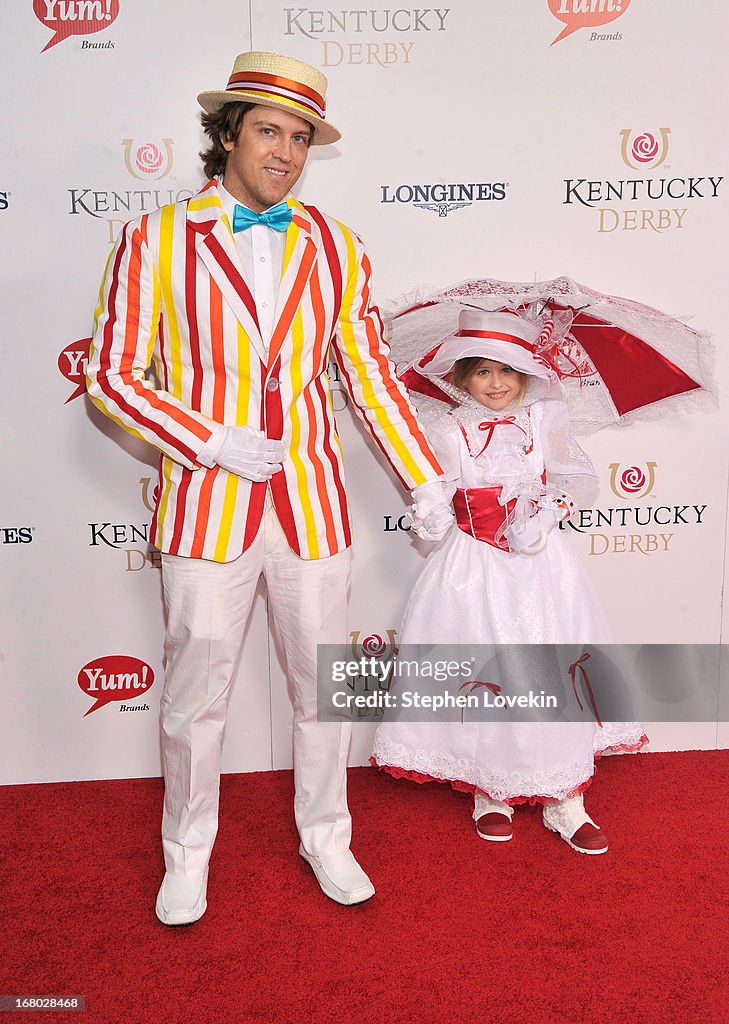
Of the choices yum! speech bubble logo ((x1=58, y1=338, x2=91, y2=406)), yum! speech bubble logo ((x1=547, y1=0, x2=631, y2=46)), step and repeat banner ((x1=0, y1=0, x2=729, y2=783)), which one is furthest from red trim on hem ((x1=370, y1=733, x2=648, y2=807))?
yum! speech bubble logo ((x1=547, y1=0, x2=631, y2=46))

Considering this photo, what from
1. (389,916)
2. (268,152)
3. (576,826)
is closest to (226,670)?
(389,916)

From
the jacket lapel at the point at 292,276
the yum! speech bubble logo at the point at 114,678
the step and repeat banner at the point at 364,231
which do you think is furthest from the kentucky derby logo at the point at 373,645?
the jacket lapel at the point at 292,276

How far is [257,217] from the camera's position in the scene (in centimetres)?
218

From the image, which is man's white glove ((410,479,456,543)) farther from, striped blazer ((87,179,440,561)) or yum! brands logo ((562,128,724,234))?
yum! brands logo ((562,128,724,234))

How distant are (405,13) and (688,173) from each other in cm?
94

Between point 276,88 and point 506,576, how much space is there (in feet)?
4.42

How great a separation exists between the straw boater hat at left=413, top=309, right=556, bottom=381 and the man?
0.66 ft

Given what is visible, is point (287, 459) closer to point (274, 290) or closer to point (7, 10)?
point (274, 290)

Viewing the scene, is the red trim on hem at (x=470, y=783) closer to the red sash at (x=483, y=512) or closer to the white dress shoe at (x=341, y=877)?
the white dress shoe at (x=341, y=877)

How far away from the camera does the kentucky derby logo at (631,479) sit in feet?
9.69

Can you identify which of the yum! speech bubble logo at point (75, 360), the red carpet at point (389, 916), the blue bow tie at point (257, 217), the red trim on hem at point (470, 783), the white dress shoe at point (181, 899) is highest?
the blue bow tie at point (257, 217)

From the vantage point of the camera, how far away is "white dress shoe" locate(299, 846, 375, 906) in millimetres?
2332

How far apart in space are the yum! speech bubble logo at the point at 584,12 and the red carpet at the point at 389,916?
2.22 metres

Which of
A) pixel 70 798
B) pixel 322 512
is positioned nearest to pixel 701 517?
pixel 322 512
